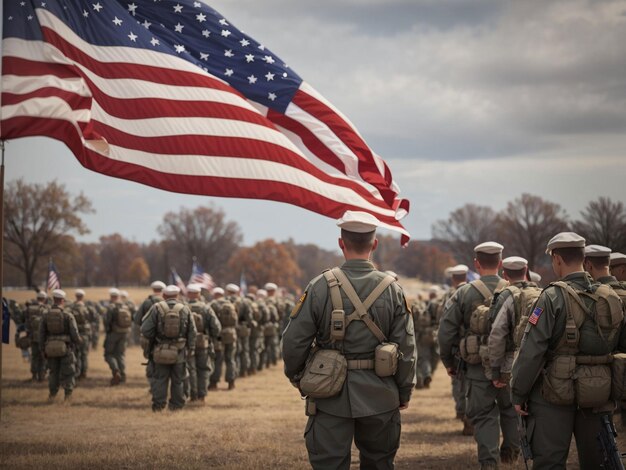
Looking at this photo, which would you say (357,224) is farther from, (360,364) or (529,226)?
(529,226)

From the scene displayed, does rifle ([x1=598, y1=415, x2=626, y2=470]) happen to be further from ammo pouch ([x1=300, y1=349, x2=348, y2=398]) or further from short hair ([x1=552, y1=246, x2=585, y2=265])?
ammo pouch ([x1=300, y1=349, x2=348, y2=398])

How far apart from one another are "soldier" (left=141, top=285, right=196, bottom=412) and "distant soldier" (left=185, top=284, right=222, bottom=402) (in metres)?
1.09

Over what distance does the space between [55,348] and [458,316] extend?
9191 millimetres

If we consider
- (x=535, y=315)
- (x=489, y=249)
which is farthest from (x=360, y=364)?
(x=489, y=249)

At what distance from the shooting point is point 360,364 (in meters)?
5.51

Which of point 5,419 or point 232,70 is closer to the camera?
point 232,70

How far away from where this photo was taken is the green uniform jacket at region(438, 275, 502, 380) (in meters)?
8.52

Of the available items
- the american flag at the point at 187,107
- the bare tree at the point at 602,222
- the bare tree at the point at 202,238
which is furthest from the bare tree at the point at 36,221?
the american flag at the point at 187,107

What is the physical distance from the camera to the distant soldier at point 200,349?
15.1 metres

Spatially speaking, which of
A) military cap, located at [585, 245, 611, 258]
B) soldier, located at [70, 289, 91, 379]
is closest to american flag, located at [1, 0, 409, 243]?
military cap, located at [585, 245, 611, 258]

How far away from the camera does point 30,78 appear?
7668 millimetres

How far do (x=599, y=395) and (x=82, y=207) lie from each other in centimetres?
6248

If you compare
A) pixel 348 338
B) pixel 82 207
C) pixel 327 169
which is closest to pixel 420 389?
pixel 327 169

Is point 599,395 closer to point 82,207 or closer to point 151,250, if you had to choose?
point 82,207
